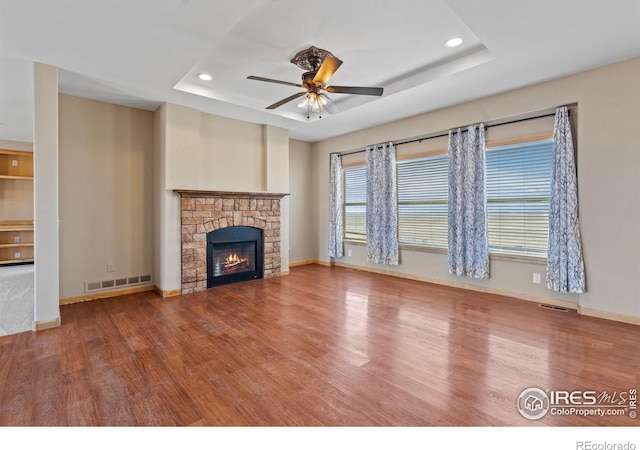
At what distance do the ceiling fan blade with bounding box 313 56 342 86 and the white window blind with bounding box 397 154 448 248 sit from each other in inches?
112

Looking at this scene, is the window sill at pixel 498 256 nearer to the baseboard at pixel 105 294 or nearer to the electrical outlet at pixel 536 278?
the electrical outlet at pixel 536 278

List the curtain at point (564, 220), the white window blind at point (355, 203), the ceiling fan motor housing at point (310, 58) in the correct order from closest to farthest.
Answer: the ceiling fan motor housing at point (310, 58) < the curtain at point (564, 220) < the white window blind at point (355, 203)

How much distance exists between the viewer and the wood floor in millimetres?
1834

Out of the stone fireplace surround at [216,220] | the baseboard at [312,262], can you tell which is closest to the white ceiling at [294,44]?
the stone fireplace surround at [216,220]

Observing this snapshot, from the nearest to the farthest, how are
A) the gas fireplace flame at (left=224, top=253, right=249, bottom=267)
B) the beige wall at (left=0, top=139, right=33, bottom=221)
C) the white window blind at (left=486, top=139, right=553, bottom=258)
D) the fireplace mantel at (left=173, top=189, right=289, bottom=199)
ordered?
the white window blind at (left=486, top=139, right=553, bottom=258) → the fireplace mantel at (left=173, top=189, right=289, bottom=199) → the gas fireplace flame at (left=224, top=253, right=249, bottom=267) → the beige wall at (left=0, top=139, right=33, bottom=221)

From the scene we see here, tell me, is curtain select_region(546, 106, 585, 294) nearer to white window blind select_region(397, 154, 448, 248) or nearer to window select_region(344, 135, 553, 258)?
window select_region(344, 135, 553, 258)

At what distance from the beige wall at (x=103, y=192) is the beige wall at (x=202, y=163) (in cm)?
23

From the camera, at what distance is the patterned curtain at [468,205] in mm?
4461

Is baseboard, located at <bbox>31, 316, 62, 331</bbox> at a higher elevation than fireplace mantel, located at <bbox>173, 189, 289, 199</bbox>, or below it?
below

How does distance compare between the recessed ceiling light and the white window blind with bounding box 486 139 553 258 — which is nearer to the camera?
the recessed ceiling light

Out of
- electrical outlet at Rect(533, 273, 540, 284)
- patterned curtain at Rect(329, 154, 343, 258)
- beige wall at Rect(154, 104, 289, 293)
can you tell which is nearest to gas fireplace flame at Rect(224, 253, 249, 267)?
beige wall at Rect(154, 104, 289, 293)

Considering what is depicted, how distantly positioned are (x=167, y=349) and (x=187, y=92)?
3253mm

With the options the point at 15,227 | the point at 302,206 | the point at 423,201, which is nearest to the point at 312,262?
the point at 302,206
